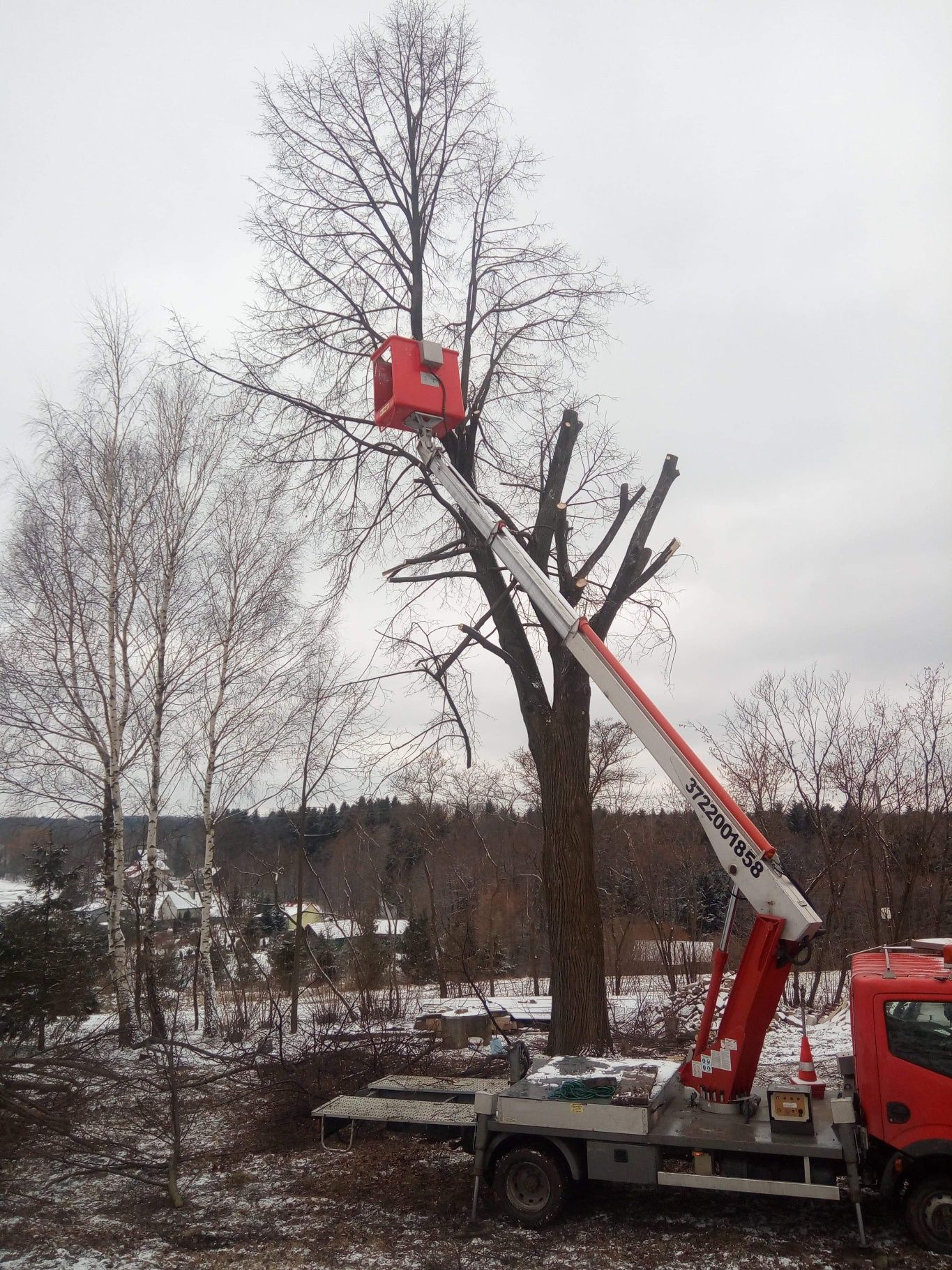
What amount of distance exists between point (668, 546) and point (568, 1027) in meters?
5.64

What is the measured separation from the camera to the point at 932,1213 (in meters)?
5.46

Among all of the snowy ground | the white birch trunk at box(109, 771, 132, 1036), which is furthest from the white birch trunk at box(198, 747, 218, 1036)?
the snowy ground

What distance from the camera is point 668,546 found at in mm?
10734

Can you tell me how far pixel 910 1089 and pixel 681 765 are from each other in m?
2.58

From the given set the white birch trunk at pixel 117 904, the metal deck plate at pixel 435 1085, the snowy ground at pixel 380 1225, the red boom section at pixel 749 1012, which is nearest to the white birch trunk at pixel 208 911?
the white birch trunk at pixel 117 904

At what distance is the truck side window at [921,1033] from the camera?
5582 mm

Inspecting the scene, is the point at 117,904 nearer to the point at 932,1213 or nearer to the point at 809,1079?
the point at 809,1079

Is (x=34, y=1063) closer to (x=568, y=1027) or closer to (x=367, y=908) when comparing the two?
(x=568, y=1027)

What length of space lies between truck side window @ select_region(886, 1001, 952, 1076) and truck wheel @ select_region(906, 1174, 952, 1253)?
0.67m

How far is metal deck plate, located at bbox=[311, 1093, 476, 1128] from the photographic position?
679 centimetres

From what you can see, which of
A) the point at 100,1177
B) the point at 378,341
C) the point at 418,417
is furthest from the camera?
the point at 378,341

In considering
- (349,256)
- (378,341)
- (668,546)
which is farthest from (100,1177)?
(349,256)

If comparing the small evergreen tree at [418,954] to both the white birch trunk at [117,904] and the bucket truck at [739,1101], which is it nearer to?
the white birch trunk at [117,904]

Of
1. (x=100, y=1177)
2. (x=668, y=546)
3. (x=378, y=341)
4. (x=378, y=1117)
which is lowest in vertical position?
(x=100, y=1177)
